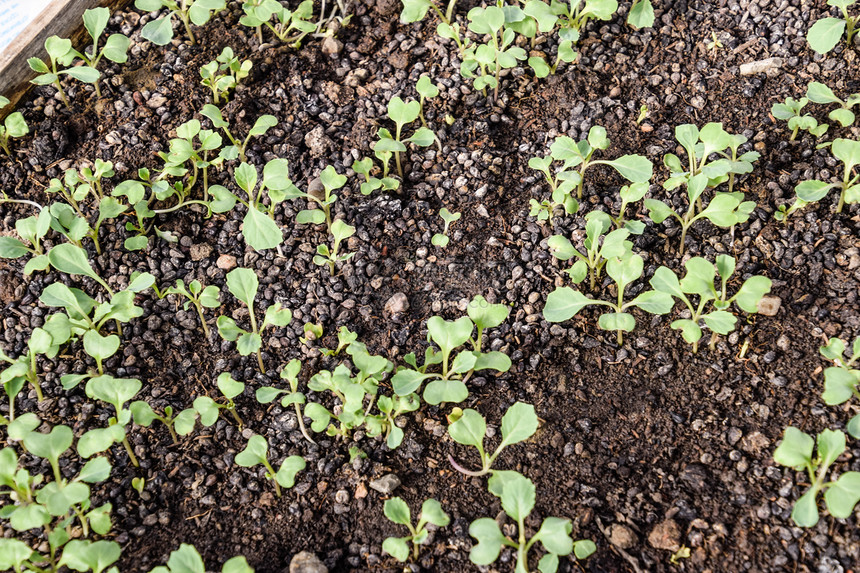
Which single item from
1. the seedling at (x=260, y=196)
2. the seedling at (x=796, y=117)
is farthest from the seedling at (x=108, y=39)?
the seedling at (x=796, y=117)

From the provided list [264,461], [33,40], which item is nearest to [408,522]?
[264,461]

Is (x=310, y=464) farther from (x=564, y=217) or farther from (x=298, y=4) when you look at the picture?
(x=298, y=4)

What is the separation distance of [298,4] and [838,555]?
216 centimetres

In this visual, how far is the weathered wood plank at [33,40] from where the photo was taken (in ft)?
7.42

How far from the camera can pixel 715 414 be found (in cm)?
171

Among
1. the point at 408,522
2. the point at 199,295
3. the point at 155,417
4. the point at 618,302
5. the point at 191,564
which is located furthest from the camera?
the point at 199,295

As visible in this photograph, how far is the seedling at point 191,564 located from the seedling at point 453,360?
1.53 ft

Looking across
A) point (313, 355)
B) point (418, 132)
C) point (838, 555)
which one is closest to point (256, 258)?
point (313, 355)

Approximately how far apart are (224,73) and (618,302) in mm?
1376

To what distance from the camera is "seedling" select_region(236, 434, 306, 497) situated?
1625 millimetres

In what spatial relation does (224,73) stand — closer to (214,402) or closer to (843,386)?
(214,402)

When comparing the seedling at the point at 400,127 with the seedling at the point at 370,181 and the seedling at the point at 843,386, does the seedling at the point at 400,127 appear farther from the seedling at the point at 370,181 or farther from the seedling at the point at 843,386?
the seedling at the point at 843,386

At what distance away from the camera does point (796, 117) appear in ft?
6.63

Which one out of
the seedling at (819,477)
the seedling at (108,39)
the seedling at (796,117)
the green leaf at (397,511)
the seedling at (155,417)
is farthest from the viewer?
the seedling at (108,39)
